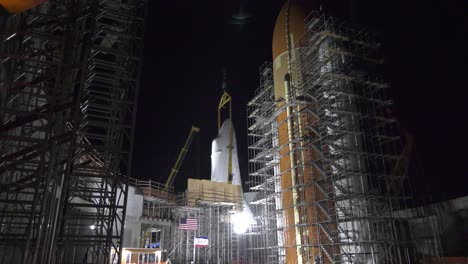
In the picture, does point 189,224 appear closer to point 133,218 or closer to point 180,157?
point 133,218

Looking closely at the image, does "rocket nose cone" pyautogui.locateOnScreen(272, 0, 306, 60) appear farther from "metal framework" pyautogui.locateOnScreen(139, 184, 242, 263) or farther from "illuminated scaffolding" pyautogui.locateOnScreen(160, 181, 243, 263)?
"metal framework" pyautogui.locateOnScreen(139, 184, 242, 263)

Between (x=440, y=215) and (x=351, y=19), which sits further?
(x=351, y=19)

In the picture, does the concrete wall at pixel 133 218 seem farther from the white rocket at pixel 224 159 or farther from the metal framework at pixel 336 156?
the white rocket at pixel 224 159

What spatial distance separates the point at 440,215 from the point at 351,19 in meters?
14.4

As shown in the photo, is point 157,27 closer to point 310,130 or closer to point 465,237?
point 310,130

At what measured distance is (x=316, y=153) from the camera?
20547mm

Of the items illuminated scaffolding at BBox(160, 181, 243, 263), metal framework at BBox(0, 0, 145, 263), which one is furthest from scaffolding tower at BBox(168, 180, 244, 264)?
metal framework at BBox(0, 0, 145, 263)

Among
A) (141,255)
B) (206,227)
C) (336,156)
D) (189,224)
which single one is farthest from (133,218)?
(336,156)

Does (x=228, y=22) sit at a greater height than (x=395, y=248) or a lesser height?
greater

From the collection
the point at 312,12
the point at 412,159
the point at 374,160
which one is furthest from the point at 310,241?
the point at 312,12

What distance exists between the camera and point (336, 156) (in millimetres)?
18891

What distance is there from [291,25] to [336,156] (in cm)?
937

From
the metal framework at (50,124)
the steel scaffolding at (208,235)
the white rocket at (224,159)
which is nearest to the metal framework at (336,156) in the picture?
the metal framework at (50,124)

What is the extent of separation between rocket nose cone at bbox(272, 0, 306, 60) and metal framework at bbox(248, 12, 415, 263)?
0.63 meters
